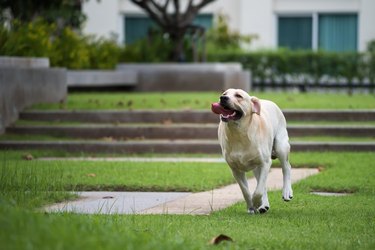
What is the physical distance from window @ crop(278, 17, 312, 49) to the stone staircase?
775 inches

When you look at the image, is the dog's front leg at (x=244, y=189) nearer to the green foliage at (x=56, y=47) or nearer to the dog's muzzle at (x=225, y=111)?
the dog's muzzle at (x=225, y=111)

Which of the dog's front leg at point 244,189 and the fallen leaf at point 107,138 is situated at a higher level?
the dog's front leg at point 244,189

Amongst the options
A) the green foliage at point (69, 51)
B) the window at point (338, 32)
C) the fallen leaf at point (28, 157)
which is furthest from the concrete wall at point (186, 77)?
the window at point (338, 32)

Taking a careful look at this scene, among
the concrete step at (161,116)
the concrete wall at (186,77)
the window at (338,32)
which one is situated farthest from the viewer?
the window at (338,32)

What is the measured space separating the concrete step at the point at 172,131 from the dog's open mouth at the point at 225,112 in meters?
7.28

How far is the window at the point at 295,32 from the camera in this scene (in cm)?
3800

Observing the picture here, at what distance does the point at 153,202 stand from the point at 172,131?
6372 mm

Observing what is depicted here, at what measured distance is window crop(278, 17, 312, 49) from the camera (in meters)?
38.0

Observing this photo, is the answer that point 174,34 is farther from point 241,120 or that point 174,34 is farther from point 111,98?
point 241,120

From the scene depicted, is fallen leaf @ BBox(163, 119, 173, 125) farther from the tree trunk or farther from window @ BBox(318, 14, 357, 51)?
window @ BBox(318, 14, 357, 51)

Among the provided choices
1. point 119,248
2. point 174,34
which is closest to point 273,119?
point 119,248

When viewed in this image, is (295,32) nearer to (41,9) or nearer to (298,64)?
A: (298,64)

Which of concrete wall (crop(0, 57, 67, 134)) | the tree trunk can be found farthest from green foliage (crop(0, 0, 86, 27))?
concrete wall (crop(0, 57, 67, 134))

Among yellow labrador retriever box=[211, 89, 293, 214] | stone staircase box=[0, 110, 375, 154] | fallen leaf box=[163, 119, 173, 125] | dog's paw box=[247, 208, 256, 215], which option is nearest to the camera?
yellow labrador retriever box=[211, 89, 293, 214]
